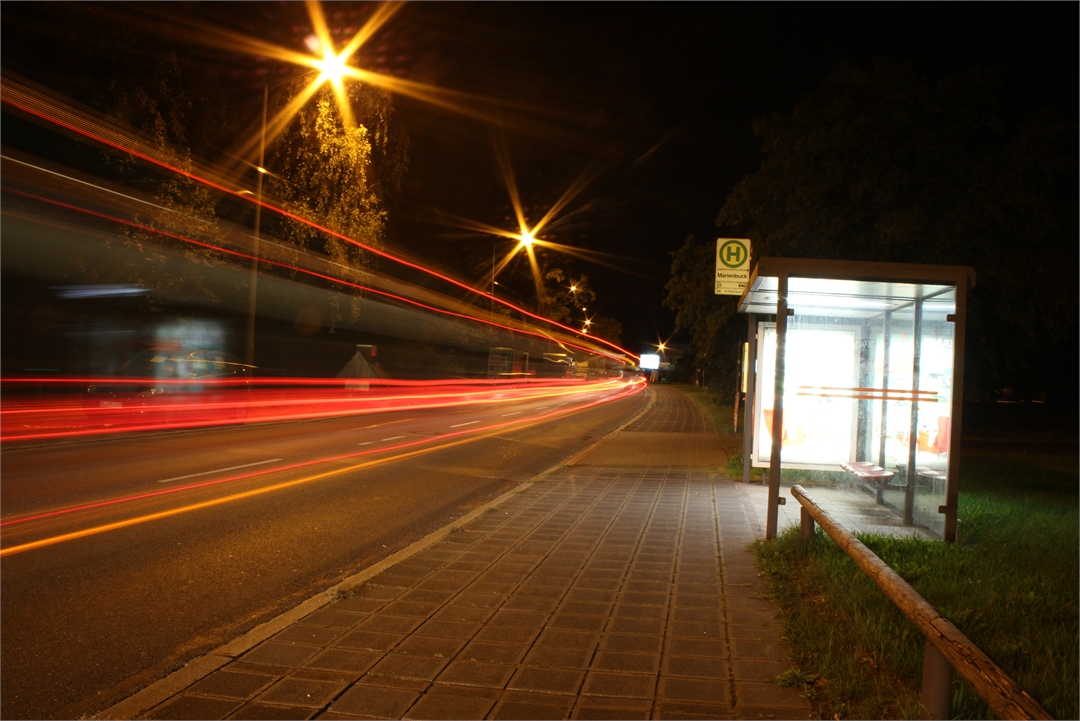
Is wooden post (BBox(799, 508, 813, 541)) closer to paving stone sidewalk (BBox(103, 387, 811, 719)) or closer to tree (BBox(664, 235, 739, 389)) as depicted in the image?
paving stone sidewalk (BBox(103, 387, 811, 719))

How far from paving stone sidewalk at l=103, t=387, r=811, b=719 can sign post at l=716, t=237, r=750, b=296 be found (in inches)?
305

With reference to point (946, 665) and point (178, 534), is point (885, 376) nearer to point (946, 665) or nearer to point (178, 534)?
point (946, 665)

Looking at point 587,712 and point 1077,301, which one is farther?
point 1077,301

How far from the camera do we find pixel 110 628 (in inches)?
209

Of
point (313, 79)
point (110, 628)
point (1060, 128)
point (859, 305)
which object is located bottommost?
point (110, 628)

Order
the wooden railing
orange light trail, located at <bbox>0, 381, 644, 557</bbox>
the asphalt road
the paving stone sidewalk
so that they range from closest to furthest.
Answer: the wooden railing → the paving stone sidewalk → the asphalt road → orange light trail, located at <bbox>0, 381, 644, 557</bbox>

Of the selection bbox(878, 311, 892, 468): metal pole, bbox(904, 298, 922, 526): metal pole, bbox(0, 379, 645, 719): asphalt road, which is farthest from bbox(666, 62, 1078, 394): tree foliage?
bbox(0, 379, 645, 719): asphalt road

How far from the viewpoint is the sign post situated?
50.5 ft

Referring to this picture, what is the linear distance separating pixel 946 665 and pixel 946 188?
43.2 feet

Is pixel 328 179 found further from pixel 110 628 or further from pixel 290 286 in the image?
pixel 110 628

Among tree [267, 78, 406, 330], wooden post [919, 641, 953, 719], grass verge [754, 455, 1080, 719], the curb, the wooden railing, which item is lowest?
the curb

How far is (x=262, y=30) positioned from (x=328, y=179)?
454 cm

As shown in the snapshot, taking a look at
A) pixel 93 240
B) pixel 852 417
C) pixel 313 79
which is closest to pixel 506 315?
pixel 313 79

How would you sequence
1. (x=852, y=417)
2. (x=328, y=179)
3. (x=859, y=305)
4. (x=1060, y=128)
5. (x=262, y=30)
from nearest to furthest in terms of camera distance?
(x=859, y=305)
(x=852, y=417)
(x=1060, y=128)
(x=262, y=30)
(x=328, y=179)
